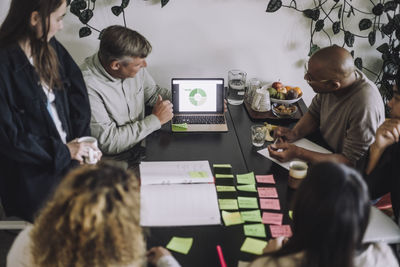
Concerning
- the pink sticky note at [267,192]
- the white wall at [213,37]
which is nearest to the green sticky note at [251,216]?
the pink sticky note at [267,192]

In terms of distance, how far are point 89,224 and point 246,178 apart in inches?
40.5

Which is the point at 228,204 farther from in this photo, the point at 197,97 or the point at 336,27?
the point at 336,27

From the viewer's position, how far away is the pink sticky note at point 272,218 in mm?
1628

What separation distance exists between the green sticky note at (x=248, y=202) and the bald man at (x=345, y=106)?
362 millimetres

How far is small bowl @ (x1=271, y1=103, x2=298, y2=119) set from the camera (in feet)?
8.11

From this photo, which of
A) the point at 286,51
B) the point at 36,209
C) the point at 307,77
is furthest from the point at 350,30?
the point at 36,209

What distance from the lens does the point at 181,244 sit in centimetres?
149

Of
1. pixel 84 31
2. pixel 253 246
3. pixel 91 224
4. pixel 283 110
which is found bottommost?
pixel 253 246

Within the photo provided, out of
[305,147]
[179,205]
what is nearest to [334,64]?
[305,147]

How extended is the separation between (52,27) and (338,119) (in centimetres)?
150

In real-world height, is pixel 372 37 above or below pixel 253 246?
above

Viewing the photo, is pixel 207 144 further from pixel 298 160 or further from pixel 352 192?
pixel 352 192

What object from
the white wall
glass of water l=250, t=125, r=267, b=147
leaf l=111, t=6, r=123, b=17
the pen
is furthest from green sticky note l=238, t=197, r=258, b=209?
leaf l=111, t=6, r=123, b=17

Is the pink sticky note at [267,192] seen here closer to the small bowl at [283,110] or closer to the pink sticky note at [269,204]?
the pink sticky note at [269,204]
